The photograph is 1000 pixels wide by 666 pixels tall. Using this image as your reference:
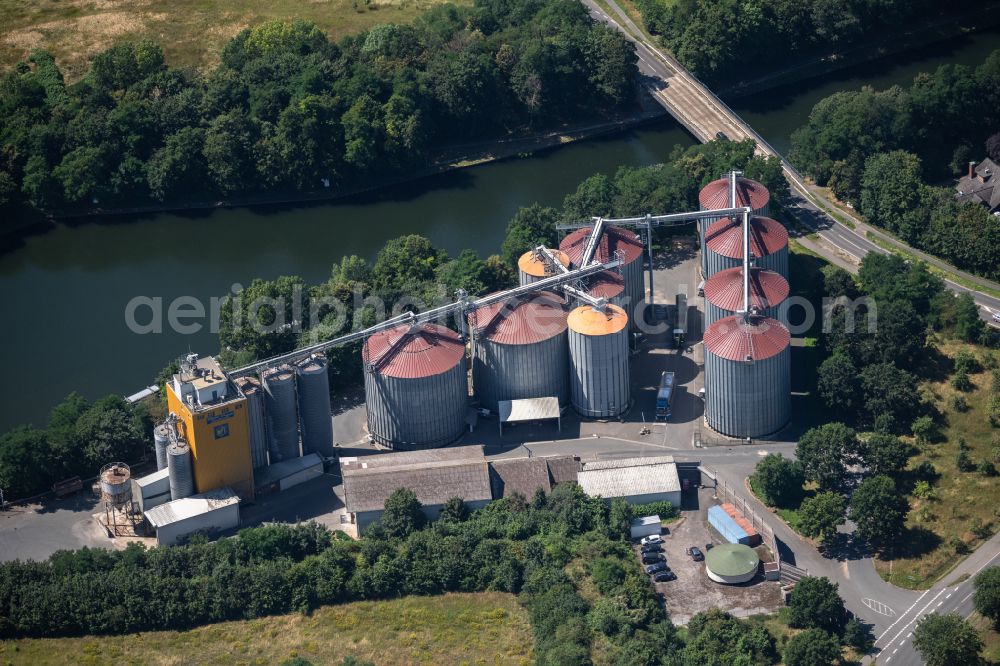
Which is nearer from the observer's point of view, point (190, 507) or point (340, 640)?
point (340, 640)

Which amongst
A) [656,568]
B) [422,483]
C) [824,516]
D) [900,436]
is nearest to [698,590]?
[656,568]

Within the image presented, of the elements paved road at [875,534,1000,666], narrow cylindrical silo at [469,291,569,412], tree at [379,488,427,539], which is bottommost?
paved road at [875,534,1000,666]

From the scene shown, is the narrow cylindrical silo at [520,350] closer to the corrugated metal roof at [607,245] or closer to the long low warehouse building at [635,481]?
the corrugated metal roof at [607,245]

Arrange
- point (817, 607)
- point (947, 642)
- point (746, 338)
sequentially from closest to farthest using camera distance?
point (947, 642)
point (817, 607)
point (746, 338)

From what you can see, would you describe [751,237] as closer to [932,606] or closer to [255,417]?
[932,606]

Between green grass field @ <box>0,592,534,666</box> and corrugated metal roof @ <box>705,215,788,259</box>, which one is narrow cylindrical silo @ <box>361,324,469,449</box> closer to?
green grass field @ <box>0,592,534,666</box>

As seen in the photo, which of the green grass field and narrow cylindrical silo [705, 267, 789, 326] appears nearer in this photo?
the green grass field

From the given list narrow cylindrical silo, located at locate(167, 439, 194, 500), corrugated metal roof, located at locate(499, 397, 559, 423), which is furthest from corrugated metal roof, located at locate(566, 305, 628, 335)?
narrow cylindrical silo, located at locate(167, 439, 194, 500)
